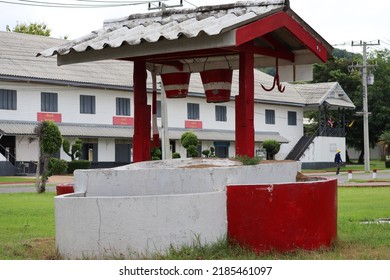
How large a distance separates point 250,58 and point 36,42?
4023 cm

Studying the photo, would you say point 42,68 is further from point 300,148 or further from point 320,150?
point 320,150

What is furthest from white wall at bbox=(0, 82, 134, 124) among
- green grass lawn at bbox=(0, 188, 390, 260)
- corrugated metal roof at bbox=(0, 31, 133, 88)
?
green grass lawn at bbox=(0, 188, 390, 260)

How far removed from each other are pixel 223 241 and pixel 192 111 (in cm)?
4466

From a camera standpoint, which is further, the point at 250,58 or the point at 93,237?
the point at 250,58

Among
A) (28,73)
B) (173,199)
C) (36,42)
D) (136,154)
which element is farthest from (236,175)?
(36,42)

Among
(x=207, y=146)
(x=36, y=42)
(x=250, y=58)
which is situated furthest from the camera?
(x=207, y=146)

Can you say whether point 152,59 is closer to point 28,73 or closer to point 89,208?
point 89,208

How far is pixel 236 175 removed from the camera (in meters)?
9.38

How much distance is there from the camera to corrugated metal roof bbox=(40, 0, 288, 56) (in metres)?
9.60

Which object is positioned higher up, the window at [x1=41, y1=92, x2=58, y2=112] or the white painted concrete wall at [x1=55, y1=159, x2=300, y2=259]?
the window at [x1=41, y1=92, x2=58, y2=112]

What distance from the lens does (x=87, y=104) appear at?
4725 centimetres

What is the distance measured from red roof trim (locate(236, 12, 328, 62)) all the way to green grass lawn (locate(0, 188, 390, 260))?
2.66 meters

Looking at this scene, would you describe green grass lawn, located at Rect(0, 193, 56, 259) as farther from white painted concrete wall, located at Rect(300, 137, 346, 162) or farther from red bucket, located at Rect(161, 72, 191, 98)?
white painted concrete wall, located at Rect(300, 137, 346, 162)

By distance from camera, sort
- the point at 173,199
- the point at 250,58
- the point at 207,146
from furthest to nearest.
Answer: the point at 207,146 < the point at 250,58 < the point at 173,199
